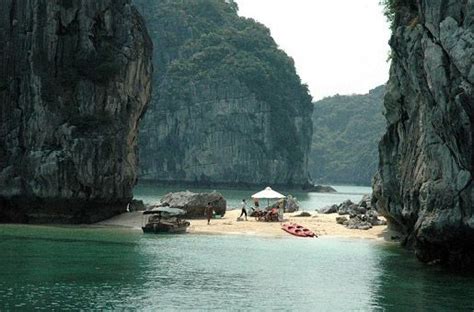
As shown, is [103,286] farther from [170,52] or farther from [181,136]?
[170,52]

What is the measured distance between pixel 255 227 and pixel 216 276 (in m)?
19.3

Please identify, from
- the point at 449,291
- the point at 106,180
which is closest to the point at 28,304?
the point at 449,291

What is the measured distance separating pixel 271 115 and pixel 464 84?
15038 centimetres

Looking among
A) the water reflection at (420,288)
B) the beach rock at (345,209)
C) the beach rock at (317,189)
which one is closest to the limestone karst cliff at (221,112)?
the beach rock at (317,189)

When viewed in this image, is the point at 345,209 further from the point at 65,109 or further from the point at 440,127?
the point at 440,127

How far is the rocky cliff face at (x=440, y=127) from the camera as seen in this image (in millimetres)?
25266

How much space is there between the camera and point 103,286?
23266 millimetres

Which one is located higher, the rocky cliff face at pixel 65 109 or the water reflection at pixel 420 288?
the rocky cliff face at pixel 65 109

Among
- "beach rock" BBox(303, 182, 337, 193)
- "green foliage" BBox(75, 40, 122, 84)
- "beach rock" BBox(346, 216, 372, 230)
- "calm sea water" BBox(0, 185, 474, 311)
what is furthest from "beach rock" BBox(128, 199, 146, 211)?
"beach rock" BBox(303, 182, 337, 193)

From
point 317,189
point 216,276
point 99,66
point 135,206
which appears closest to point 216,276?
point 216,276

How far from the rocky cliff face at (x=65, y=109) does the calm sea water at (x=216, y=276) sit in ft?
28.0

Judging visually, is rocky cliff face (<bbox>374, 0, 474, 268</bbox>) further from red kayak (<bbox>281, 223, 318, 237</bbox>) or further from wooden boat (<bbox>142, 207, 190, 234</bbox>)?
wooden boat (<bbox>142, 207, 190, 234</bbox>)

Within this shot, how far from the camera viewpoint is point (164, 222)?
42.7 m

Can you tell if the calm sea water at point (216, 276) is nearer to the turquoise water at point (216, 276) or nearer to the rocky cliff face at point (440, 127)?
the turquoise water at point (216, 276)
